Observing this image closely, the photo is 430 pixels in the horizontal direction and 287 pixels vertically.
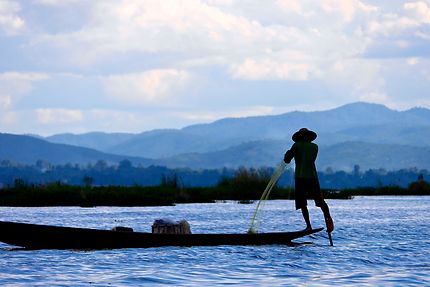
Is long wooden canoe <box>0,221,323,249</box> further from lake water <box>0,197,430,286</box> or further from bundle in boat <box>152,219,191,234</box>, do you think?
bundle in boat <box>152,219,191,234</box>

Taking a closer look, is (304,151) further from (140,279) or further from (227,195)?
(227,195)

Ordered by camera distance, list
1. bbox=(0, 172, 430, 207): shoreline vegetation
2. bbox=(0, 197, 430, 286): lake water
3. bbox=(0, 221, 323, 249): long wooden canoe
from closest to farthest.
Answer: bbox=(0, 197, 430, 286): lake water
bbox=(0, 221, 323, 249): long wooden canoe
bbox=(0, 172, 430, 207): shoreline vegetation

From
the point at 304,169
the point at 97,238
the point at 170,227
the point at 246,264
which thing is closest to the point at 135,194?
the point at 170,227

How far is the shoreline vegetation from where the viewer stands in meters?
50.7

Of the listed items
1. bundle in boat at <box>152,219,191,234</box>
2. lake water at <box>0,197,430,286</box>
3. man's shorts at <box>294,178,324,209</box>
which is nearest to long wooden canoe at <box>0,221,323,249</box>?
lake water at <box>0,197,430,286</box>

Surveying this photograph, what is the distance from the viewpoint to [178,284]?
1845 centimetres

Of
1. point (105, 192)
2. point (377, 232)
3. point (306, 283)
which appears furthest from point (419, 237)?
point (105, 192)

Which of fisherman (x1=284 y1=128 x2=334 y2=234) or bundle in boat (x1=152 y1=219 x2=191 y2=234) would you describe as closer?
bundle in boat (x1=152 y1=219 x2=191 y2=234)

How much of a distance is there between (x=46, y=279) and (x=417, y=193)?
203 ft

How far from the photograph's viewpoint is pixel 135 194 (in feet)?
177

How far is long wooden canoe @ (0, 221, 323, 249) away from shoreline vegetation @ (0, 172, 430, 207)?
897 inches

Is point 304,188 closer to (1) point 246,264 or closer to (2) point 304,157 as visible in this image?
A: (2) point 304,157

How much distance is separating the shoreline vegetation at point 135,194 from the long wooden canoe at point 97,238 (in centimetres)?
2278

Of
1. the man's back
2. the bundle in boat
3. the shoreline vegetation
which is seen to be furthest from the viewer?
the shoreline vegetation
